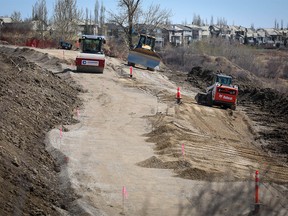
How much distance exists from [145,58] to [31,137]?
947 inches

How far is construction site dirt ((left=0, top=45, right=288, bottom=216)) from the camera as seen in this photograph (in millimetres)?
10945

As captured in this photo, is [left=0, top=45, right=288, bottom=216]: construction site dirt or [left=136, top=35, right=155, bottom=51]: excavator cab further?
[left=136, top=35, right=155, bottom=51]: excavator cab

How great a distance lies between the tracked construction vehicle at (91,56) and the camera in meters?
31.9

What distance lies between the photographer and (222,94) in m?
26.8

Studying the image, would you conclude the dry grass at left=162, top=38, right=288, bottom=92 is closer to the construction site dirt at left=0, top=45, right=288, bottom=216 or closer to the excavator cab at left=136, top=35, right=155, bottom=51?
the excavator cab at left=136, top=35, right=155, bottom=51

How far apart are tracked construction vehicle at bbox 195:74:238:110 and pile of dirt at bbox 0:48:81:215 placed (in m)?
7.42

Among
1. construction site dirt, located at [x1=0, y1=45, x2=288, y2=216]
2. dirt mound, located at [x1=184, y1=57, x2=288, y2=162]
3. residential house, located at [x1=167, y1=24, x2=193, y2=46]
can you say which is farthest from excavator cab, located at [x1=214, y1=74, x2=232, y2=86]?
residential house, located at [x1=167, y1=24, x2=193, y2=46]

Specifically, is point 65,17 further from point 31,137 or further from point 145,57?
point 31,137

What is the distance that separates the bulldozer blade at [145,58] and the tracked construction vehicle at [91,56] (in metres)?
5.46

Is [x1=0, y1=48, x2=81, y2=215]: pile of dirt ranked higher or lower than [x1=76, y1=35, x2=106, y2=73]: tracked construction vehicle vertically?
lower

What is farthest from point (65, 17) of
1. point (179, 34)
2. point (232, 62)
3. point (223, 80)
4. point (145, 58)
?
point (179, 34)

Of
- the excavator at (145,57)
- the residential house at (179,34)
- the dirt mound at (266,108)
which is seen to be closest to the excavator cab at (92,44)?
the excavator at (145,57)

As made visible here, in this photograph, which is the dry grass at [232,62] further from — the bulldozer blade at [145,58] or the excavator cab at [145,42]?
the bulldozer blade at [145,58]

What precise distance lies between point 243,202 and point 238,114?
1587cm
